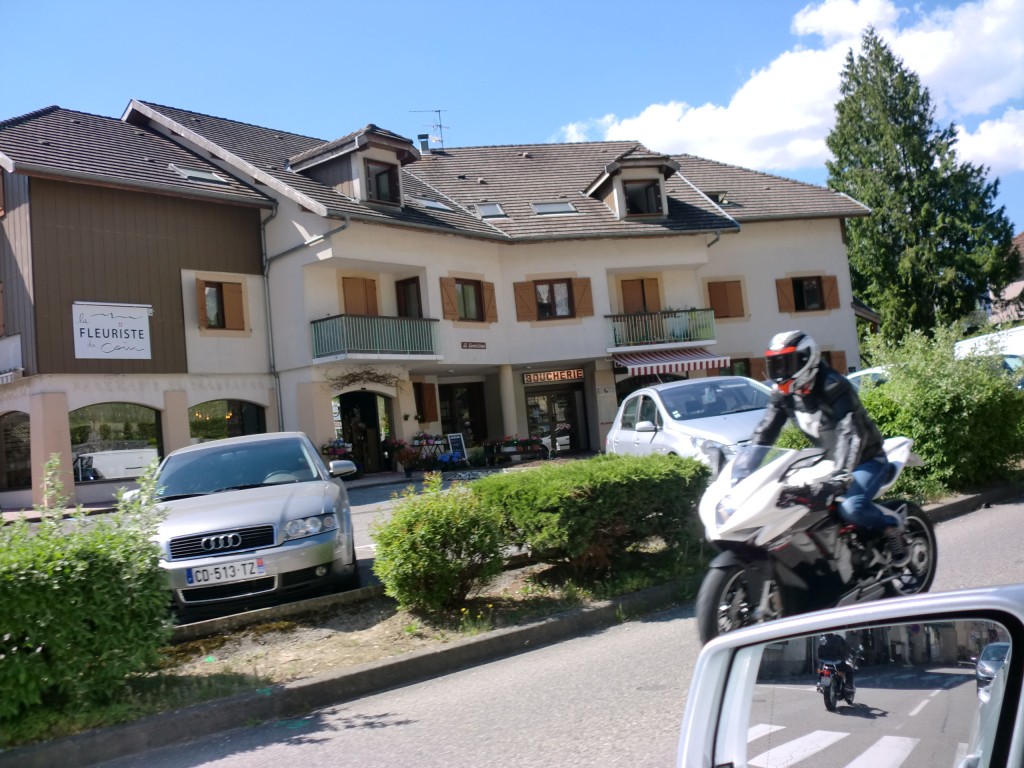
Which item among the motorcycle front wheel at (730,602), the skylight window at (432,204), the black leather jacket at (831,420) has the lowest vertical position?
the motorcycle front wheel at (730,602)

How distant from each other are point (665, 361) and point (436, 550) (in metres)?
24.4

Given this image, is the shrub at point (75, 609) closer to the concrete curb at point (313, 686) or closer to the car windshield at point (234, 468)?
the concrete curb at point (313, 686)

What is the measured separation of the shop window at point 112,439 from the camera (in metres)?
22.1

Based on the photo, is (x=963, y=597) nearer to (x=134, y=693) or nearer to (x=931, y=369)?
(x=134, y=693)

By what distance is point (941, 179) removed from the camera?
40.7m

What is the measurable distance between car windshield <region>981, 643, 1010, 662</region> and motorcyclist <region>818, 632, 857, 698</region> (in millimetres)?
264

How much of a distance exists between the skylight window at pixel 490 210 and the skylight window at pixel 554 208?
130cm

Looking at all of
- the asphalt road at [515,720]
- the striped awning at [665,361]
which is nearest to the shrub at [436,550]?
the asphalt road at [515,720]

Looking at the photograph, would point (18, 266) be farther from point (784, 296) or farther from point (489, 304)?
point (784, 296)

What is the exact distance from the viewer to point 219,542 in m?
6.75

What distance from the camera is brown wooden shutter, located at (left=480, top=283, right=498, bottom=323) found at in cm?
2895

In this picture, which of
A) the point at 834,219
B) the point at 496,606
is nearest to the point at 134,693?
the point at 496,606

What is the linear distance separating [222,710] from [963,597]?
14.7 ft

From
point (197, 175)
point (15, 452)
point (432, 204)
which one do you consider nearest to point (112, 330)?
point (15, 452)
